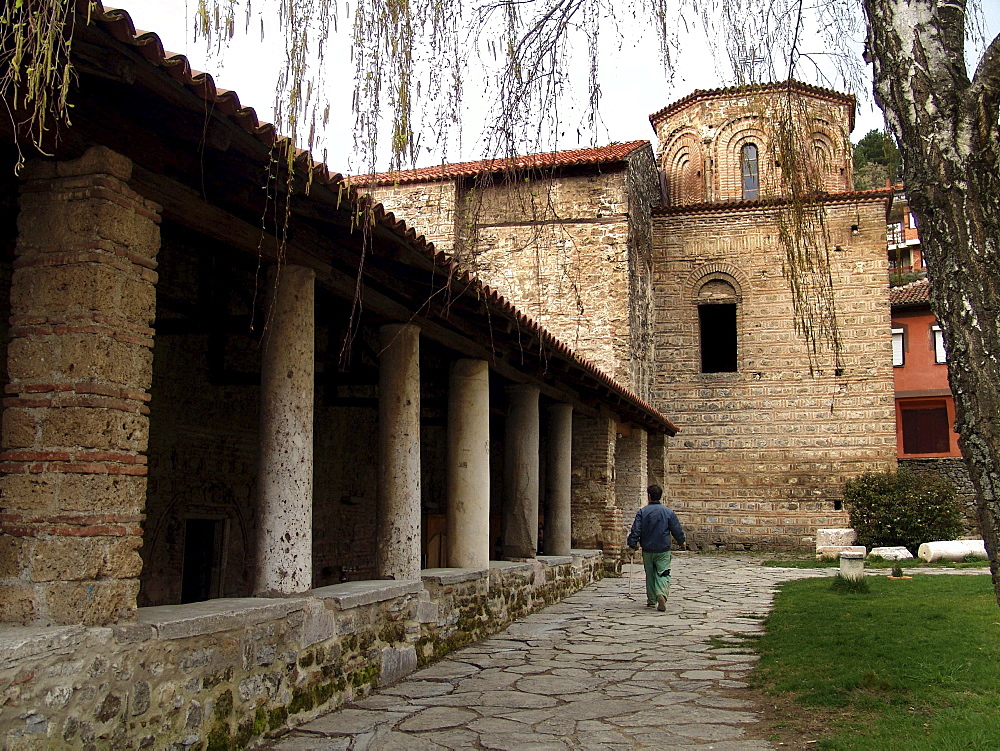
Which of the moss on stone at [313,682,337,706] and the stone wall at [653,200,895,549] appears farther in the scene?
the stone wall at [653,200,895,549]

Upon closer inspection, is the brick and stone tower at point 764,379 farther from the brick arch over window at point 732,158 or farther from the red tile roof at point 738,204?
the brick arch over window at point 732,158

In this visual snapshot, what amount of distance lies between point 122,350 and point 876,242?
18061 millimetres

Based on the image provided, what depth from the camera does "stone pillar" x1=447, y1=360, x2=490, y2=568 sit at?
24.3 feet

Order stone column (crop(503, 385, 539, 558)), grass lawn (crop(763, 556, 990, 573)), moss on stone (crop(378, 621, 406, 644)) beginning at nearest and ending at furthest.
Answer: moss on stone (crop(378, 621, 406, 644)), stone column (crop(503, 385, 539, 558)), grass lawn (crop(763, 556, 990, 573))

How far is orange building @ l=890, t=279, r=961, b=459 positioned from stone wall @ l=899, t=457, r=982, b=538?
554 centimetres

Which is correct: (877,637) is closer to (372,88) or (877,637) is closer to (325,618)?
(325,618)

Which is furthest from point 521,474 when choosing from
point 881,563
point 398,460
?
A: point 881,563

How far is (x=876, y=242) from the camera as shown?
736 inches

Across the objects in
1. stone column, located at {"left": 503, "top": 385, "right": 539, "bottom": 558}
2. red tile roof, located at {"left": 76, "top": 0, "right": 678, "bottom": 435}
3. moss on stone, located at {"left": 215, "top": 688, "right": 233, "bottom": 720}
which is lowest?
moss on stone, located at {"left": 215, "top": 688, "right": 233, "bottom": 720}

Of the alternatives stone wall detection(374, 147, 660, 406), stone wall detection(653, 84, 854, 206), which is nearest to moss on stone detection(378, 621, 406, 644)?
stone wall detection(374, 147, 660, 406)

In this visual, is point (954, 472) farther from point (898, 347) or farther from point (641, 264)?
point (641, 264)

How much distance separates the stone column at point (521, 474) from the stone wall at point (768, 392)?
983cm

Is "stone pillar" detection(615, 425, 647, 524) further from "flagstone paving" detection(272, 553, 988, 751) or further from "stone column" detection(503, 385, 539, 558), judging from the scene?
"flagstone paving" detection(272, 553, 988, 751)

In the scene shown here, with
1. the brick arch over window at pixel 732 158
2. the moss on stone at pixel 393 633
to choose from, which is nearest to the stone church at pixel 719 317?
the brick arch over window at pixel 732 158
